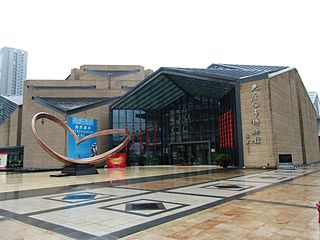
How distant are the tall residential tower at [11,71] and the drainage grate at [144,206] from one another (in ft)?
407

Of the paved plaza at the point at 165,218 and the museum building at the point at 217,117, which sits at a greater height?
the museum building at the point at 217,117

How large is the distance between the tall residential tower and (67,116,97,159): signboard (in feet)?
324

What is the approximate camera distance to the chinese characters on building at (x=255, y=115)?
25.0m

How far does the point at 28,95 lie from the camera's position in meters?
45.7

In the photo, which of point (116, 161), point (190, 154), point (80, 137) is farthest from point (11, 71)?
point (190, 154)

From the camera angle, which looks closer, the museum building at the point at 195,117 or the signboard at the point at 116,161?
the museum building at the point at 195,117

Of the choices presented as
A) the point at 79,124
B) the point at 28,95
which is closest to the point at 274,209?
the point at 79,124

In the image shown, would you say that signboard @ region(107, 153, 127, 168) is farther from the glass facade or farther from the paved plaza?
the paved plaza

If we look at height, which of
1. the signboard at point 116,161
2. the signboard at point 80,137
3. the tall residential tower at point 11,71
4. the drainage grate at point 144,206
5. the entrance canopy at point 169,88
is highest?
the tall residential tower at point 11,71

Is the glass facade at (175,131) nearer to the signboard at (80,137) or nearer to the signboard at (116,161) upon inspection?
the signboard at (116,161)

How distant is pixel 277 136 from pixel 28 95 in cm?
4062

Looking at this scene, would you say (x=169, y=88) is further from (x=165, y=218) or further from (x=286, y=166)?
(x=165, y=218)

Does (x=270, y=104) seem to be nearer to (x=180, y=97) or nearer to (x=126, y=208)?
(x=180, y=97)

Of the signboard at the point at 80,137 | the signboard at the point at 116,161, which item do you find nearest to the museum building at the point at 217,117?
the signboard at the point at 116,161
